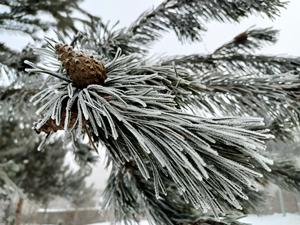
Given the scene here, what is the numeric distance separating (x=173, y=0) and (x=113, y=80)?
67 cm

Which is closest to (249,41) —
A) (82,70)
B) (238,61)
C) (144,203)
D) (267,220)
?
(238,61)

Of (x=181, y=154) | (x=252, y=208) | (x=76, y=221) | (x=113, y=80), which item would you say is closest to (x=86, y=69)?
(x=113, y=80)

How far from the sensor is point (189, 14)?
97 cm

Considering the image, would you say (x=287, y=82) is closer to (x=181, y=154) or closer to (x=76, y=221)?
(x=181, y=154)

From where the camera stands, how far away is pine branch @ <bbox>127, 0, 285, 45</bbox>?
34.7 inches

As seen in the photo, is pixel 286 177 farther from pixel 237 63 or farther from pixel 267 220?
pixel 267 220

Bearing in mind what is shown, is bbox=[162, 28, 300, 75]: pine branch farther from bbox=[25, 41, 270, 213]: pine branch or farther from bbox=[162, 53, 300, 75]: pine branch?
bbox=[25, 41, 270, 213]: pine branch

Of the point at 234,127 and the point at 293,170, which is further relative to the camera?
the point at 293,170

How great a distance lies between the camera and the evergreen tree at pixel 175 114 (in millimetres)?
289

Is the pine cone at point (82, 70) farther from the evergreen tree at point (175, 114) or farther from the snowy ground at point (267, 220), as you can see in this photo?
the snowy ground at point (267, 220)

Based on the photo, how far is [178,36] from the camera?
1.03 metres

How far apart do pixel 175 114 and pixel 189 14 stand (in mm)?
717

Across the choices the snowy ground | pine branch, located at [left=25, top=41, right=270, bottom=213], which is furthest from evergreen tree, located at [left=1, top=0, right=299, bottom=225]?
the snowy ground

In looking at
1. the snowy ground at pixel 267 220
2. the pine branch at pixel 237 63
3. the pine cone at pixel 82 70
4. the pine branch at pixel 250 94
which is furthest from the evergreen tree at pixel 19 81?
the snowy ground at pixel 267 220
